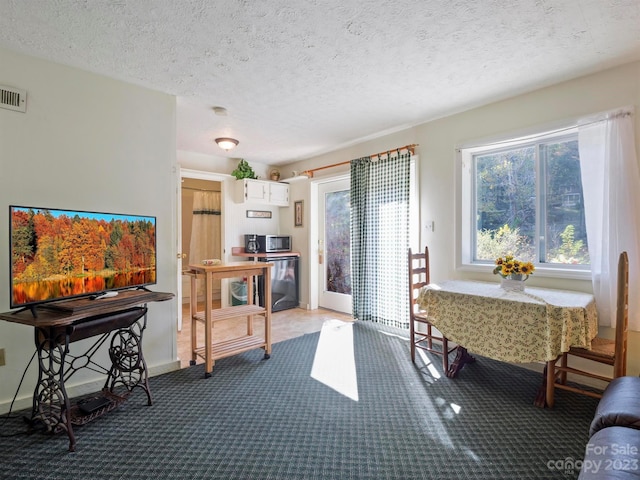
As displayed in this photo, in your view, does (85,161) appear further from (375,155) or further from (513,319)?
(513,319)

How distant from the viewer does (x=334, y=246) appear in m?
5.02

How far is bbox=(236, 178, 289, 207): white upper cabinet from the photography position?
493 cm

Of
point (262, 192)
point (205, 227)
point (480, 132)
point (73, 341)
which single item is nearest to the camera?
point (73, 341)

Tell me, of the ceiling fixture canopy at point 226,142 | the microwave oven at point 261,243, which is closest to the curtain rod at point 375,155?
the microwave oven at point 261,243

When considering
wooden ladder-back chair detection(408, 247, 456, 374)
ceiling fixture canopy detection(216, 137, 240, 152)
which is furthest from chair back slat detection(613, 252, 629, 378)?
ceiling fixture canopy detection(216, 137, 240, 152)

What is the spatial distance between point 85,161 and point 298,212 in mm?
3227

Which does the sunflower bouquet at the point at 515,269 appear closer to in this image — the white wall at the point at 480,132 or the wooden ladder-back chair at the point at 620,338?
the white wall at the point at 480,132

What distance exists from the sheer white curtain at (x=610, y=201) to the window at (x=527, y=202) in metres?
0.20

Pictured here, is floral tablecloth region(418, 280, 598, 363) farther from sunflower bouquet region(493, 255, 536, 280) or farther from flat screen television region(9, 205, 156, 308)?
flat screen television region(9, 205, 156, 308)

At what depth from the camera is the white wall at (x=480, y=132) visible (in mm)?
2406

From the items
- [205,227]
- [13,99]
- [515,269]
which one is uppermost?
[13,99]

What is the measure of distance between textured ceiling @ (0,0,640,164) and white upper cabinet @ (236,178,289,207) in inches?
71.3

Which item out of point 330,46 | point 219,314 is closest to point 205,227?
point 219,314

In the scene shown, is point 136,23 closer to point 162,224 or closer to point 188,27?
point 188,27
